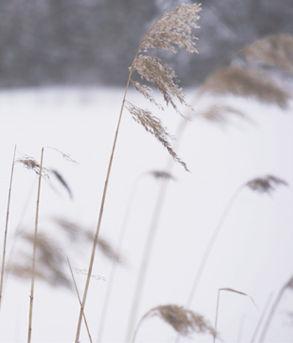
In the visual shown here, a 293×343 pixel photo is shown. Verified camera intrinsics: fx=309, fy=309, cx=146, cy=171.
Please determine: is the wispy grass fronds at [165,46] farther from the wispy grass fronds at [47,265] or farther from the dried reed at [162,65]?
the wispy grass fronds at [47,265]

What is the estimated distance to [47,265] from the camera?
642mm

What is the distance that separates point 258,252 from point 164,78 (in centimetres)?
97

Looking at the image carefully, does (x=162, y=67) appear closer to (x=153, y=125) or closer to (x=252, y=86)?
(x=153, y=125)

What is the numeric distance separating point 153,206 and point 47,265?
2.38 feet

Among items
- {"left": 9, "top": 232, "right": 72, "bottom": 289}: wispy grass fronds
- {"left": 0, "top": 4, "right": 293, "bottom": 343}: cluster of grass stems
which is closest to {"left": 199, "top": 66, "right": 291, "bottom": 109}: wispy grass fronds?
{"left": 0, "top": 4, "right": 293, "bottom": 343}: cluster of grass stems

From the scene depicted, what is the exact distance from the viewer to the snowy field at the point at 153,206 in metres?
1.13

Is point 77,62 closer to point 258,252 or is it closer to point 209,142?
point 209,142

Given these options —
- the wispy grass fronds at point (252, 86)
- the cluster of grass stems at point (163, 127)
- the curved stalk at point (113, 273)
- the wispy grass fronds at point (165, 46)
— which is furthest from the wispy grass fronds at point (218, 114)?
the wispy grass fronds at point (165, 46)

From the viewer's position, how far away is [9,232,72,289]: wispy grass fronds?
64 centimetres

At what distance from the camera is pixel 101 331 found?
109 centimetres

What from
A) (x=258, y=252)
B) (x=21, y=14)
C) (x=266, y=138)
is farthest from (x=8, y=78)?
(x=258, y=252)

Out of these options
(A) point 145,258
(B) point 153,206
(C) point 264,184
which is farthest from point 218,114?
(A) point 145,258

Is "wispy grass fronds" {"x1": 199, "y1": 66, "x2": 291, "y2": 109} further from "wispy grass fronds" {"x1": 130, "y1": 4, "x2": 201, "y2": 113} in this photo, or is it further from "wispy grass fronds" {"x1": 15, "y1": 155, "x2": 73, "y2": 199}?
"wispy grass fronds" {"x1": 15, "y1": 155, "x2": 73, "y2": 199}

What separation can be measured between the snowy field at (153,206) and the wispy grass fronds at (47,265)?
428 mm
